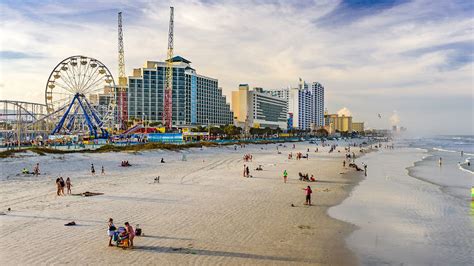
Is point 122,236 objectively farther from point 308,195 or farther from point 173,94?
point 173,94

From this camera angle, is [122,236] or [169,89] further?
A: [169,89]

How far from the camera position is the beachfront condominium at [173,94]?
136500 mm

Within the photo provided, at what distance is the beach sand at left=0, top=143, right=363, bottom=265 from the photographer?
35.7 feet

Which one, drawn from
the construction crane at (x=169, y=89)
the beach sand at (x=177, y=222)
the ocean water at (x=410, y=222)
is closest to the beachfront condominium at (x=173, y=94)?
the construction crane at (x=169, y=89)

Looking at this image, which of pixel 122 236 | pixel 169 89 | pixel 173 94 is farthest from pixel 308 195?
pixel 173 94

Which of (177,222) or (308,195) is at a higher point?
(308,195)

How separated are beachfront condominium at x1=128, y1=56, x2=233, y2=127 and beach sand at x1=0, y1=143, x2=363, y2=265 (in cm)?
11172

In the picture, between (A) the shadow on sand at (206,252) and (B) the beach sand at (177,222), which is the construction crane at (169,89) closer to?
(B) the beach sand at (177,222)

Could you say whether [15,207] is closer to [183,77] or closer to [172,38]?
[172,38]

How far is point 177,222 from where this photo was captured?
14.7m

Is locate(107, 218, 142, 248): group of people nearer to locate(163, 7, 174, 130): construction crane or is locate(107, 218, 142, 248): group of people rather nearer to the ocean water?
the ocean water

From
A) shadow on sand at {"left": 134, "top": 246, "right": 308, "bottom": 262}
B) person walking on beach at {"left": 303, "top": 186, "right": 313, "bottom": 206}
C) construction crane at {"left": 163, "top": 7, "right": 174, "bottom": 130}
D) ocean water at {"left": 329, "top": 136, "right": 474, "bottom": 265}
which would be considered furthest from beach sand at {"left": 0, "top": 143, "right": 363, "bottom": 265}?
construction crane at {"left": 163, "top": 7, "right": 174, "bottom": 130}

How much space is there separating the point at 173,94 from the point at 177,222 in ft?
422

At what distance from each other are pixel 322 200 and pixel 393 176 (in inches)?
634
